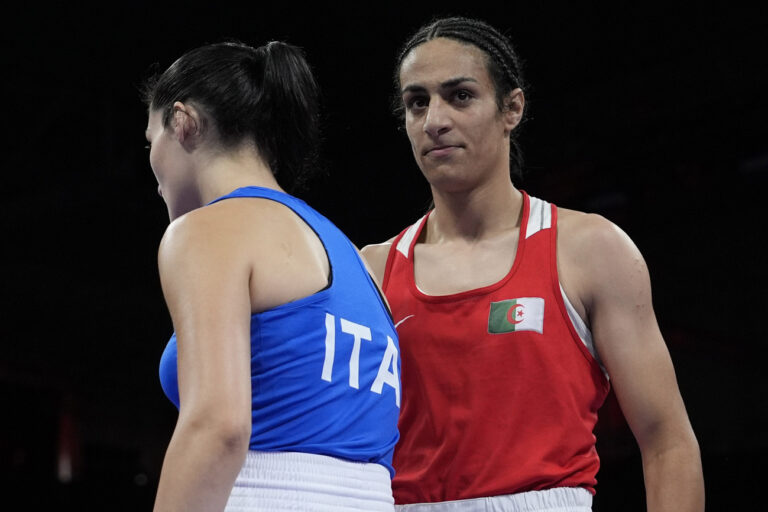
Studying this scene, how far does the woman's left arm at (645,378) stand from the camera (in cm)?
171

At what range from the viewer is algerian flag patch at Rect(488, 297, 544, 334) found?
1.77m

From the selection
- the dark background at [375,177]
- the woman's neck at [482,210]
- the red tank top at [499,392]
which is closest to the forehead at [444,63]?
the woman's neck at [482,210]

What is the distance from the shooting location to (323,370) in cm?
125

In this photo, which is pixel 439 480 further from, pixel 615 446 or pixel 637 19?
pixel 615 446

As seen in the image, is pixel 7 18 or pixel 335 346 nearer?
pixel 335 346

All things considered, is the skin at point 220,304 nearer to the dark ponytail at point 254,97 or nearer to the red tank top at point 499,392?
the dark ponytail at point 254,97

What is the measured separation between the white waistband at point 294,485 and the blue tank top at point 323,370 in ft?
0.05

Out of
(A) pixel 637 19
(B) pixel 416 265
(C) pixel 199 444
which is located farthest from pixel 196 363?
(A) pixel 637 19

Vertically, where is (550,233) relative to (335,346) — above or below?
above

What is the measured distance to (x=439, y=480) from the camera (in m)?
1.76

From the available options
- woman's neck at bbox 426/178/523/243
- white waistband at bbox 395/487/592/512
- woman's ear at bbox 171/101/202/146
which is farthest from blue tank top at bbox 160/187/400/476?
woman's neck at bbox 426/178/523/243

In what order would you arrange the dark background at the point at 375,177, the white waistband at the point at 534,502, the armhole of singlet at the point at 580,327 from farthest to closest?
1. the dark background at the point at 375,177
2. the armhole of singlet at the point at 580,327
3. the white waistband at the point at 534,502

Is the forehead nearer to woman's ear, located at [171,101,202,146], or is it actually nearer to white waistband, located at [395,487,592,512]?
woman's ear, located at [171,101,202,146]

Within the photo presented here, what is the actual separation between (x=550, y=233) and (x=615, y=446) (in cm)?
766
